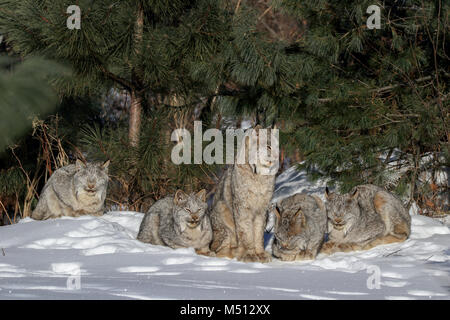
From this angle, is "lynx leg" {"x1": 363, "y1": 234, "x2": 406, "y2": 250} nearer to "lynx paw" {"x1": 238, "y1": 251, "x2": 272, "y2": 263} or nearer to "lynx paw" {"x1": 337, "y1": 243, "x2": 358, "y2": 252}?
"lynx paw" {"x1": 337, "y1": 243, "x2": 358, "y2": 252}

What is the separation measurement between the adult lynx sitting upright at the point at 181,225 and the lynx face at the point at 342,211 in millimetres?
1285

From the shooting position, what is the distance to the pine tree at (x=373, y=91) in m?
7.54

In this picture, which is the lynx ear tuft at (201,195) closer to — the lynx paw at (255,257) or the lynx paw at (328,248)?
the lynx paw at (255,257)

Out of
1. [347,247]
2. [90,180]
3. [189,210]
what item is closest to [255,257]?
[189,210]

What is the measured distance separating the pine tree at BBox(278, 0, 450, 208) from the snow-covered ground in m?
0.84

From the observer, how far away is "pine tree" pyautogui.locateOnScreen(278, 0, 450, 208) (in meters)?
7.54

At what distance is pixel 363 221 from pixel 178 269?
2.42 m

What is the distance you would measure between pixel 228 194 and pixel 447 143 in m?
2.62

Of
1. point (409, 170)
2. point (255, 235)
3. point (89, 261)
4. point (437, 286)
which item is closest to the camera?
point (437, 286)

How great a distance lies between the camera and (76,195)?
7.76m

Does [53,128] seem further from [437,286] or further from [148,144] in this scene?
[437,286]

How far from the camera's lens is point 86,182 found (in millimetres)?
7711

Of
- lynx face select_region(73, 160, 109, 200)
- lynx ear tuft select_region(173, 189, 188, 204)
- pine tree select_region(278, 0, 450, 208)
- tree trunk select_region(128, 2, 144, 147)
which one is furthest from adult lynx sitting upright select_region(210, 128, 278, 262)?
tree trunk select_region(128, 2, 144, 147)

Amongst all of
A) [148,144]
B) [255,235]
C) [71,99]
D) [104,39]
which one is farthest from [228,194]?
[71,99]
